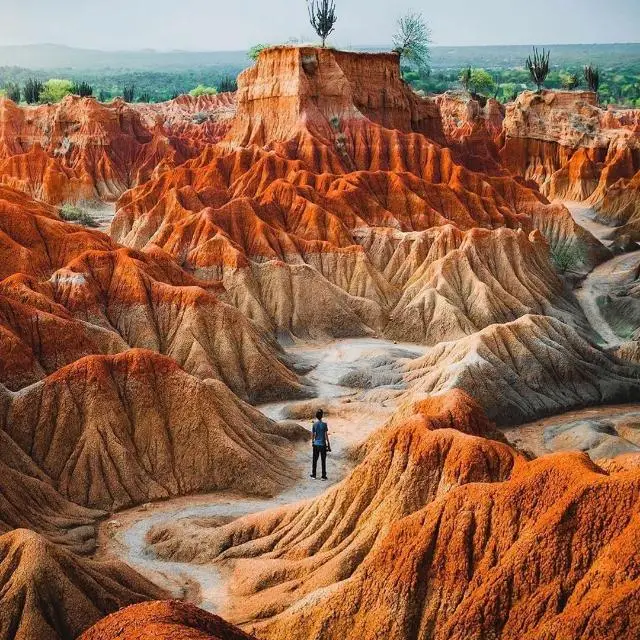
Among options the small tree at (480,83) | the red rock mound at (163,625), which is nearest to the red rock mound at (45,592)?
the red rock mound at (163,625)

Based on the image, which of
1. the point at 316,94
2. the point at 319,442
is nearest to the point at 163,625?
the point at 319,442

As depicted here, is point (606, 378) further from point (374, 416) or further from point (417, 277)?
point (417, 277)

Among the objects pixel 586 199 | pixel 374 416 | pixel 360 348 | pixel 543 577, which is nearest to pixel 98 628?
pixel 543 577

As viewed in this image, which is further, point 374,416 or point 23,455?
point 374,416

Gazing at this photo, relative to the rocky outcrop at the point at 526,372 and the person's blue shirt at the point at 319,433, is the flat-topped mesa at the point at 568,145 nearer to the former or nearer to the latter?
the rocky outcrop at the point at 526,372

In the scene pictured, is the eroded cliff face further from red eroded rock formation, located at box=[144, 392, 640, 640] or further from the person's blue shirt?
red eroded rock formation, located at box=[144, 392, 640, 640]
